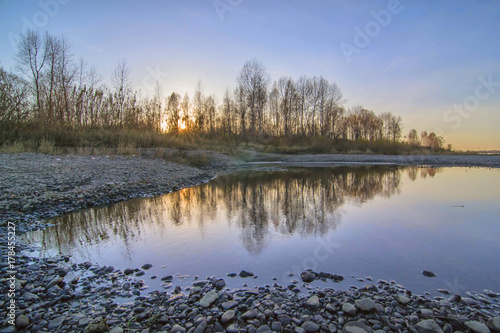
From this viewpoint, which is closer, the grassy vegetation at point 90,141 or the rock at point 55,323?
the rock at point 55,323

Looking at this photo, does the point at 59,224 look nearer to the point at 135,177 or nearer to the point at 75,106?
the point at 135,177

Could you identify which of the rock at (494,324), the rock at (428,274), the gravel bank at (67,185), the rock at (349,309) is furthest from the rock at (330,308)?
the gravel bank at (67,185)

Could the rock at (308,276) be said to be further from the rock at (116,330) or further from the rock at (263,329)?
the rock at (116,330)

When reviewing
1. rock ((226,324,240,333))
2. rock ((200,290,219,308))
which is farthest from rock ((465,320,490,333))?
rock ((200,290,219,308))

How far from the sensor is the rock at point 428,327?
8.11 feet

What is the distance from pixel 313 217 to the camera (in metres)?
7.19

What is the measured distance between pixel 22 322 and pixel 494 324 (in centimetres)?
452

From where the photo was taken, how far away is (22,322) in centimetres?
260

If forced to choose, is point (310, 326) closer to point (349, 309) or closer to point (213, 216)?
point (349, 309)

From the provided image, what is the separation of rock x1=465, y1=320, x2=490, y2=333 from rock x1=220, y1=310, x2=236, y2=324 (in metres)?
2.25

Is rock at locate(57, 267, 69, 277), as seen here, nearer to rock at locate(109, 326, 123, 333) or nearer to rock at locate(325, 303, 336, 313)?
rock at locate(109, 326, 123, 333)

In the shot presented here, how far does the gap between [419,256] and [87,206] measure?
8.45m

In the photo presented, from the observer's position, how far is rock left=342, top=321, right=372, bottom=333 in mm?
2482

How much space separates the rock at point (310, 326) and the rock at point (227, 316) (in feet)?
2.30
